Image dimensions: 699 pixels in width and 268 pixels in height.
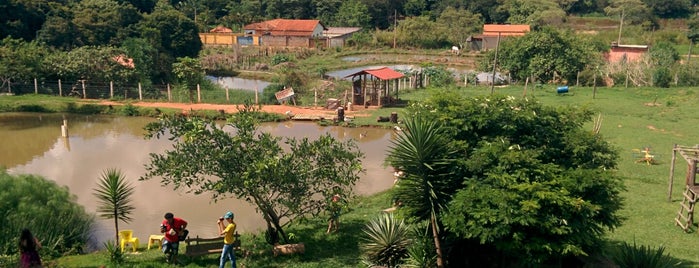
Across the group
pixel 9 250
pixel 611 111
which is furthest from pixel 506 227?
pixel 611 111

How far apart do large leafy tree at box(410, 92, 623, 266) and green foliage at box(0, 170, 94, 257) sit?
26.1 feet

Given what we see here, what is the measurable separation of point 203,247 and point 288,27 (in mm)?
58947

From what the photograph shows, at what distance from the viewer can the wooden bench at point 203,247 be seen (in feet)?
37.5

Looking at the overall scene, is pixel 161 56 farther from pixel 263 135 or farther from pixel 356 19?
pixel 356 19

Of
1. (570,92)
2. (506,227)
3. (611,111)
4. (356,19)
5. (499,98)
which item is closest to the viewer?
(506,227)

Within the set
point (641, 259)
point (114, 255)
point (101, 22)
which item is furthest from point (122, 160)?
point (101, 22)

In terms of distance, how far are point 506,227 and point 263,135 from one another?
5257 millimetres

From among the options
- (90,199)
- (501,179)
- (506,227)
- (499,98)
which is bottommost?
(90,199)

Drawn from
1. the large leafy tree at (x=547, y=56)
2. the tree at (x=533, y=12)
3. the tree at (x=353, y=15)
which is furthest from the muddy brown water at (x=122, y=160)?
the tree at (x=353, y=15)

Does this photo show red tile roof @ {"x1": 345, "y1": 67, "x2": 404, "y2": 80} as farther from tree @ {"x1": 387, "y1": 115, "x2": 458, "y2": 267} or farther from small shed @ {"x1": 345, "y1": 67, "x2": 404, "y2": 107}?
tree @ {"x1": 387, "y1": 115, "x2": 458, "y2": 267}

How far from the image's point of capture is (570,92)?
34.4m

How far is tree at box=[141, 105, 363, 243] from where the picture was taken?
11.5 metres

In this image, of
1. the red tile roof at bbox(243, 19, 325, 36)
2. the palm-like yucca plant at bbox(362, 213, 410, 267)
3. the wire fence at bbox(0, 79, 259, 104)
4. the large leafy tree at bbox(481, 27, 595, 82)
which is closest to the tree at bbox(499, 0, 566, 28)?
the red tile roof at bbox(243, 19, 325, 36)

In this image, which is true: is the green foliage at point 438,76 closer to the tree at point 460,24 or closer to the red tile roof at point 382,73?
the red tile roof at point 382,73
